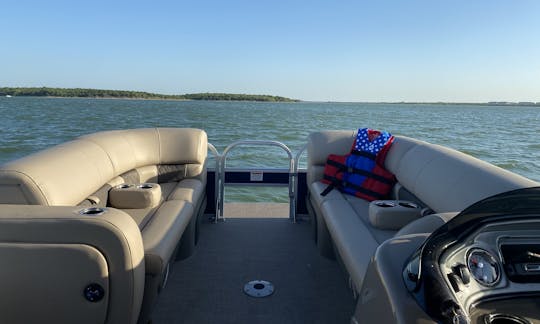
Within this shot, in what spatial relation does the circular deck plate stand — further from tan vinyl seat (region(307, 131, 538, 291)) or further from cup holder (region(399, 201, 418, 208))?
cup holder (region(399, 201, 418, 208))

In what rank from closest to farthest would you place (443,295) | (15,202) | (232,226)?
(443,295) < (15,202) < (232,226)

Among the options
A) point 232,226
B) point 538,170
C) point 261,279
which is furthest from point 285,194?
point 538,170

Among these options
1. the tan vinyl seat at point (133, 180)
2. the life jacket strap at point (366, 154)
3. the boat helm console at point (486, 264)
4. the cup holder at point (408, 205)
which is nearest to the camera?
the boat helm console at point (486, 264)

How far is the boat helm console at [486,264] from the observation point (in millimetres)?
1036

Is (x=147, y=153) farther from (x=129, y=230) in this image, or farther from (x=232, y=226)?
(x=129, y=230)

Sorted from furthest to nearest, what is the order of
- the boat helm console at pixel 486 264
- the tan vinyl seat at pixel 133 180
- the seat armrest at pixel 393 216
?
1. the seat armrest at pixel 393 216
2. the tan vinyl seat at pixel 133 180
3. the boat helm console at pixel 486 264

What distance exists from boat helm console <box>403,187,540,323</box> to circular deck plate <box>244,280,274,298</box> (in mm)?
1595

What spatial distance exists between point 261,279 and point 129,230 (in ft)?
4.49

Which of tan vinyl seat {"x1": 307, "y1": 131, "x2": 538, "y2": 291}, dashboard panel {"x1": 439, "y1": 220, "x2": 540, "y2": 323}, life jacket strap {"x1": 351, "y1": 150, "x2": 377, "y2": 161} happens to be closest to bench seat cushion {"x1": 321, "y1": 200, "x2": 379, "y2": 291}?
tan vinyl seat {"x1": 307, "y1": 131, "x2": 538, "y2": 291}

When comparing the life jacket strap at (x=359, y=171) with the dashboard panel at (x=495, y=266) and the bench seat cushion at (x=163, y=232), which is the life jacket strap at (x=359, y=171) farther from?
the dashboard panel at (x=495, y=266)

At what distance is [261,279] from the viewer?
9.14ft

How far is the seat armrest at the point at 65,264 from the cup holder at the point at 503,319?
128 centimetres

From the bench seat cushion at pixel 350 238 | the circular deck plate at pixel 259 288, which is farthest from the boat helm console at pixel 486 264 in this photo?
the circular deck plate at pixel 259 288

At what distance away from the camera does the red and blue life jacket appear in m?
3.32
